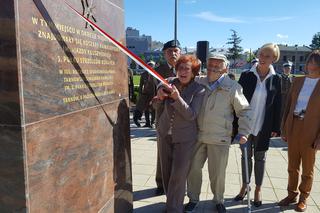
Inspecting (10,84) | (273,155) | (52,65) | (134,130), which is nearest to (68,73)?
(52,65)

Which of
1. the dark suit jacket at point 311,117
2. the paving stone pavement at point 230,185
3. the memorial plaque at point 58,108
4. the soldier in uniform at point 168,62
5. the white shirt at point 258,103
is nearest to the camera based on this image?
the memorial plaque at point 58,108

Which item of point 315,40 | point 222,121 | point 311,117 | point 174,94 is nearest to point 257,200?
point 311,117

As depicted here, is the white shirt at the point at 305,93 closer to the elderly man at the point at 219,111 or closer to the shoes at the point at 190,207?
the elderly man at the point at 219,111

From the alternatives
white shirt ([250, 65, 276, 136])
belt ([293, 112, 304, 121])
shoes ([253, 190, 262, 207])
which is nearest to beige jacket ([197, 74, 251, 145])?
white shirt ([250, 65, 276, 136])

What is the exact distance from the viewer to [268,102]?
13.6 feet

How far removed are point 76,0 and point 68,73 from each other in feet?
2.03

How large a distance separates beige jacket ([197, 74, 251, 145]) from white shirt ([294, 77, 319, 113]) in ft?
2.88

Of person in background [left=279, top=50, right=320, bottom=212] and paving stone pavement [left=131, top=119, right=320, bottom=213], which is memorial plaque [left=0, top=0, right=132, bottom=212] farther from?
person in background [left=279, top=50, right=320, bottom=212]

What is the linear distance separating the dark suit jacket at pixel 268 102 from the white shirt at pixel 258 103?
0.04 meters

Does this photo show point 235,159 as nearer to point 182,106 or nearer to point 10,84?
point 182,106

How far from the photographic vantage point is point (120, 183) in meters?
3.61

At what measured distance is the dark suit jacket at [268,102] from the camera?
414cm

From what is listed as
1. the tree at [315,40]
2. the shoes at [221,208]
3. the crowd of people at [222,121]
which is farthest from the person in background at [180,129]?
the tree at [315,40]

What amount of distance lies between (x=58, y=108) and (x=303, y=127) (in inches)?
122
